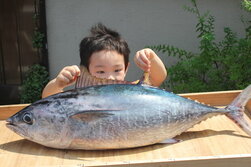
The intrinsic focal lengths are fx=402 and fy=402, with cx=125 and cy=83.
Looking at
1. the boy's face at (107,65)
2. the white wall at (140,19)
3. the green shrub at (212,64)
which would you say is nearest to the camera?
the boy's face at (107,65)

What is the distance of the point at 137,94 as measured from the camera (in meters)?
1.77

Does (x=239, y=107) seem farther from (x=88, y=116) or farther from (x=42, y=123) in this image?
(x=42, y=123)

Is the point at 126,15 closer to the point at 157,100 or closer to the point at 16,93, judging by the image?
the point at 16,93

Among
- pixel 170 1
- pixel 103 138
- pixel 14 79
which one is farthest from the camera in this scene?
pixel 14 79

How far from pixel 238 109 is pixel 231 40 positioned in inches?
99.3

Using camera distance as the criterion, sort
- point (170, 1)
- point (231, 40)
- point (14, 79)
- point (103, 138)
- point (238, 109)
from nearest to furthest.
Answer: point (103, 138)
point (238, 109)
point (231, 40)
point (170, 1)
point (14, 79)

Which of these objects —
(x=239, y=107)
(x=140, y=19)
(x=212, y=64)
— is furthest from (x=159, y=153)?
(x=140, y=19)

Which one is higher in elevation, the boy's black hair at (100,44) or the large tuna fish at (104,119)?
the boy's black hair at (100,44)

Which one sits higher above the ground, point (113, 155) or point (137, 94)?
point (137, 94)

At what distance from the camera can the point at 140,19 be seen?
4777 millimetres

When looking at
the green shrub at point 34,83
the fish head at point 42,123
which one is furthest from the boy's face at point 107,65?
the green shrub at point 34,83

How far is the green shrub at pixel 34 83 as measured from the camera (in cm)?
497

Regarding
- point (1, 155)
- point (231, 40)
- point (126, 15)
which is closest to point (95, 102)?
point (1, 155)

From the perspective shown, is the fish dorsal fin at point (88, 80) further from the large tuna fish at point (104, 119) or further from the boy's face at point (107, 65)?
the boy's face at point (107, 65)
